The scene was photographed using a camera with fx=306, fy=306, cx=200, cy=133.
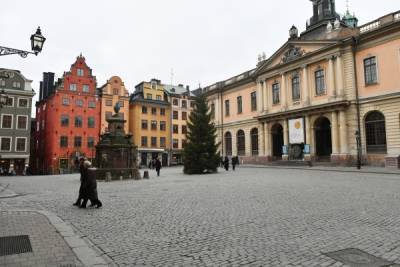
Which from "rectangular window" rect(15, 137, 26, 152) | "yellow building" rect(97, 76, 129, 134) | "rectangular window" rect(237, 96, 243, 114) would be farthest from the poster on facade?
"rectangular window" rect(15, 137, 26, 152)

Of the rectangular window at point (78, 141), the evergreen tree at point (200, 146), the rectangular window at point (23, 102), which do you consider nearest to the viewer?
the evergreen tree at point (200, 146)

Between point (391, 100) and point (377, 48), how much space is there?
17.9 feet

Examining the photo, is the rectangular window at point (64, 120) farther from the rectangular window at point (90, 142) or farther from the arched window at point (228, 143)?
the arched window at point (228, 143)

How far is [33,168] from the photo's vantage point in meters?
58.2

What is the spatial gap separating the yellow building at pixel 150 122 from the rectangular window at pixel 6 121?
19.5m

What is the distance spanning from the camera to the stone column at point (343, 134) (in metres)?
31.9

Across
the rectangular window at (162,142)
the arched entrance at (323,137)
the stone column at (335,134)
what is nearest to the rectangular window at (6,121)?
the rectangular window at (162,142)

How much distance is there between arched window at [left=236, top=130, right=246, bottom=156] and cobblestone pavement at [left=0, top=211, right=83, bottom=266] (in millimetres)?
40504

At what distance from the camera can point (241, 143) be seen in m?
48.3

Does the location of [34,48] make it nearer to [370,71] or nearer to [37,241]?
[37,241]

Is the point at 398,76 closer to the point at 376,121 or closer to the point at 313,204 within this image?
the point at 376,121

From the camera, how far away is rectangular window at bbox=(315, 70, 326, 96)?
3512cm

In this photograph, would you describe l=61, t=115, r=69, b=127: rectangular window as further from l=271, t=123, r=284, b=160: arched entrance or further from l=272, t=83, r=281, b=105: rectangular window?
l=272, t=83, r=281, b=105: rectangular window

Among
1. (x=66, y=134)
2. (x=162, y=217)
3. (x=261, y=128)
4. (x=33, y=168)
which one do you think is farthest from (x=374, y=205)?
(x=33, y=168)
